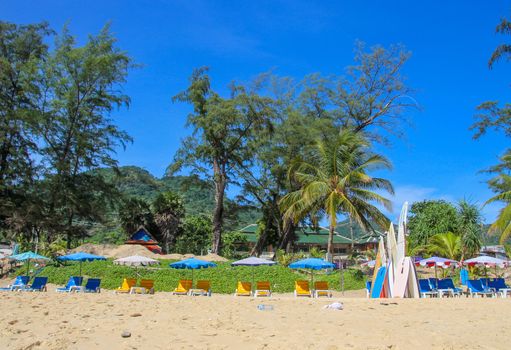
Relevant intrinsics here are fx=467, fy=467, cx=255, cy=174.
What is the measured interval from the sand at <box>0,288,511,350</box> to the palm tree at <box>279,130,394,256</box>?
414 inches

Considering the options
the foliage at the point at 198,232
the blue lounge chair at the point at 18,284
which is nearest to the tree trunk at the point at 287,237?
the foliage at the point at 198,232

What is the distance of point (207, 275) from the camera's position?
73.0 feet

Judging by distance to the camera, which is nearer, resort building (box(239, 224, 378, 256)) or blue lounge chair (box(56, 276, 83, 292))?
blue lounge chair (box(56, 276, 83, 292))

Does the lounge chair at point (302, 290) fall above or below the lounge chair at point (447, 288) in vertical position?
below

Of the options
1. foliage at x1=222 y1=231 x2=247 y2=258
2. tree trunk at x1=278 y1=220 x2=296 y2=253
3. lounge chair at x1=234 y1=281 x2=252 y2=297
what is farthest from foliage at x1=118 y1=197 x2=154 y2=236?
lounge chair at x1=234 y1=281 x2=252 y2=297

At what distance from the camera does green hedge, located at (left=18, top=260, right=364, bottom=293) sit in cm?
2142

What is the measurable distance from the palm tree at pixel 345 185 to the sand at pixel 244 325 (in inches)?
414

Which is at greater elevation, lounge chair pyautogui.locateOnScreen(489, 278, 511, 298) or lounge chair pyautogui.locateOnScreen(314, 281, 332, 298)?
lounge chair pyautogui.locateOnScreen(489, 278, 511, 298)

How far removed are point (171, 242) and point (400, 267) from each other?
26.9m

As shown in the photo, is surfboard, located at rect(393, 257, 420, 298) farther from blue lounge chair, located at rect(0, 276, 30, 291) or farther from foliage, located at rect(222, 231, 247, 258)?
foliage, located at rect(222, 231, 247, 258)

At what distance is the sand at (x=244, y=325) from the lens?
25.2ft

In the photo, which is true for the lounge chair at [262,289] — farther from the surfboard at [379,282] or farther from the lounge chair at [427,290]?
the lounge chair at [427,290]

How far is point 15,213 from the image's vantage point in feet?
95.1

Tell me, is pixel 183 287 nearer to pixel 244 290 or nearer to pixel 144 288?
pixel 144 288
